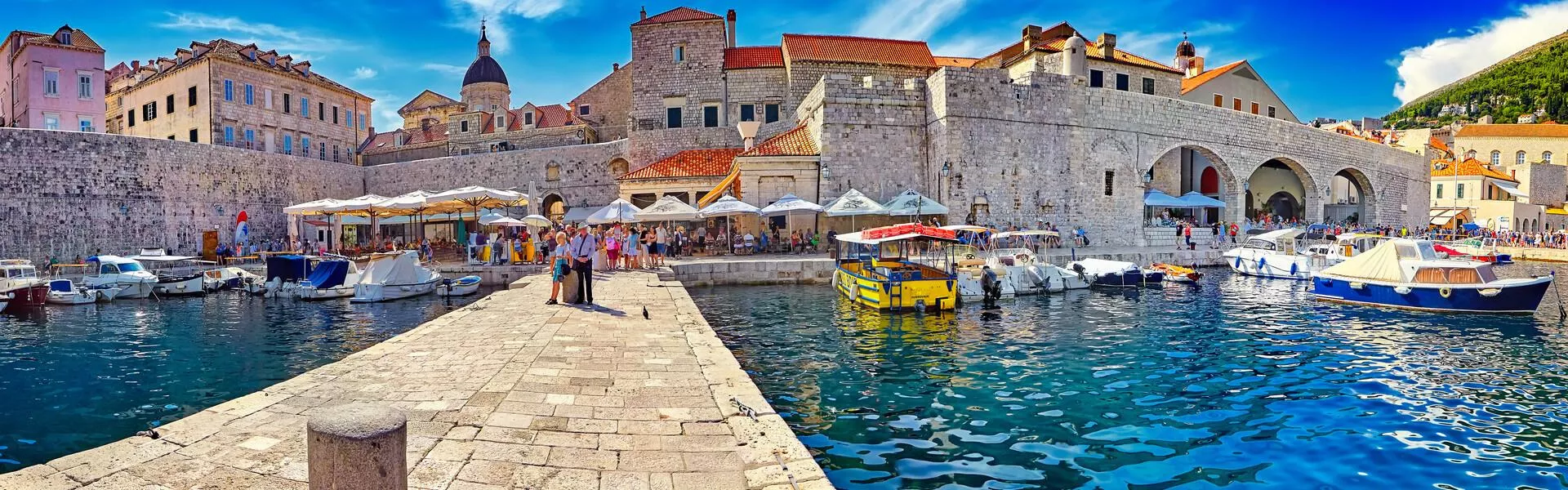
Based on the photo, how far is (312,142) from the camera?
3475cm

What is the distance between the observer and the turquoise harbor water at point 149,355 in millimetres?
6121

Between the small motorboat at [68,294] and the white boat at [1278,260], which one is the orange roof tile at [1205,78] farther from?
the small motorboat at [68,294]

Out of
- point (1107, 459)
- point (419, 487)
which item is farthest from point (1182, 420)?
point (419, 487)

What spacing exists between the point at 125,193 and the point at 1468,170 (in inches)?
2304

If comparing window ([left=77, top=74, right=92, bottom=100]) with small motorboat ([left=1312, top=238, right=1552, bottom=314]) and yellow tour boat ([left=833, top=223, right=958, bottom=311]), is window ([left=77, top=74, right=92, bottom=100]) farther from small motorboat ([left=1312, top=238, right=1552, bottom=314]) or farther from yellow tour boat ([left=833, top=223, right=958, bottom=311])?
small motorboat ([left=1312, top=238, right=1552, bottom=314])

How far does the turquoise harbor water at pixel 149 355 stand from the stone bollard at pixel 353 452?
440 cm

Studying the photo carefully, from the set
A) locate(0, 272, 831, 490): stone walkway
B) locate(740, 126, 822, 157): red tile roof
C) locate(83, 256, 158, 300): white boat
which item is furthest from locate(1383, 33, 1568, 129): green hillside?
locate(83, 256, 158, 300): white boat

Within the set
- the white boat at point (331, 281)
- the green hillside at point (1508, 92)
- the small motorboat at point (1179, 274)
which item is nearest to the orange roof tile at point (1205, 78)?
the small motorboat at point (1179, 274)

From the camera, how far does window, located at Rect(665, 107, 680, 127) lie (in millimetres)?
28234

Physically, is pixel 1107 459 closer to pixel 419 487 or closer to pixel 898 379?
pixel 898 379

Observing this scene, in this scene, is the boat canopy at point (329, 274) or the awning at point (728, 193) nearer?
the boat canopy at point (329, 274)

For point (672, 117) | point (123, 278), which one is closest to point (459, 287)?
point (123, 278)

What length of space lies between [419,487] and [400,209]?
16.2 meters

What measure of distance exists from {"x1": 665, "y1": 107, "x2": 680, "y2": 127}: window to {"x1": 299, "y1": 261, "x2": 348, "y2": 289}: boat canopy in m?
14.1
